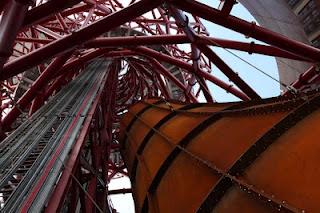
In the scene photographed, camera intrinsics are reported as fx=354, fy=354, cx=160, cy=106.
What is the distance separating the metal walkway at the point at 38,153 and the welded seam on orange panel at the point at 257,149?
2029mm

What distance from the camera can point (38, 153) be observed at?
19.5 ft

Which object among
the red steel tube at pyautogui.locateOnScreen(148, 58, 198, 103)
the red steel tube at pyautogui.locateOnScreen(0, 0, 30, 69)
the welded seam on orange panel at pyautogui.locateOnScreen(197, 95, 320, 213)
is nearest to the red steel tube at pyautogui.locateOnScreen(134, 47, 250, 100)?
the red steel tube at pyautogui.locateOnScreen(148, 58, 198, 103)

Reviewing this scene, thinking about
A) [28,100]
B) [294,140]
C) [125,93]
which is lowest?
[294,140]

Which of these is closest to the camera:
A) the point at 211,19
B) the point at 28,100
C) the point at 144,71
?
the point at 211,19

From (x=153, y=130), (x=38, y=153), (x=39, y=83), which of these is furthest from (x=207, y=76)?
(x=38, y=153)

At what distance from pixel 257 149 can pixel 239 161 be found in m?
0.23

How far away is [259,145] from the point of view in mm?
3736

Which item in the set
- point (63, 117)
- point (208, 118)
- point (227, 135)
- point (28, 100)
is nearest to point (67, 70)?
point (28, 100)

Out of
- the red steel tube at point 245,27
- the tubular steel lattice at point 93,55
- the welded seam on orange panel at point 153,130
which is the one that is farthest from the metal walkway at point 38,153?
the red steel tube at point 245,27

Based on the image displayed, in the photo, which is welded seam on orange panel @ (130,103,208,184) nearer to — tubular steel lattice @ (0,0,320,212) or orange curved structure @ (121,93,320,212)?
orange curved structure @ (121,93,320,212)

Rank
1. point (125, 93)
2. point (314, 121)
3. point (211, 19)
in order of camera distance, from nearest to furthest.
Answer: point (314, 121)
point (211, 19)
point (125, 93)

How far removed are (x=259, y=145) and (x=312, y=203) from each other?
3.69 feet

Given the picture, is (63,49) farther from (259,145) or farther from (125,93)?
(125,93)

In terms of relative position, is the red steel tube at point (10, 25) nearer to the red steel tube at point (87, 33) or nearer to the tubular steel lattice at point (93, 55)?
the tubular steel lattice at point (93, 55)
